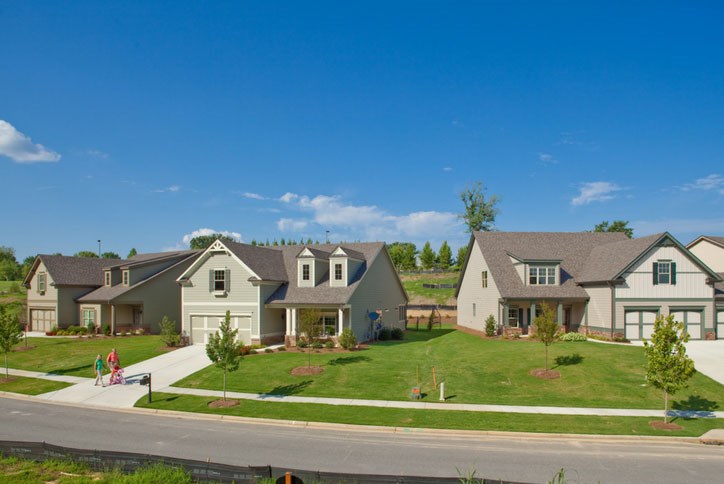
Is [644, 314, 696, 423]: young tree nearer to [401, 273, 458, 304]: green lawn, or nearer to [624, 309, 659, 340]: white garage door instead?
[624, 309, 659, 340]: white garage door

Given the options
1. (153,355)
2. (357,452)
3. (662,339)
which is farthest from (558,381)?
(153,355)

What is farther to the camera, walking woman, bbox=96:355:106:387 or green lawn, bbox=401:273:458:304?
green lawn, bbox=401:273:458:304

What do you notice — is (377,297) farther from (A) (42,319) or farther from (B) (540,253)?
(A) (42,319)

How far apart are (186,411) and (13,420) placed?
21.6 ft

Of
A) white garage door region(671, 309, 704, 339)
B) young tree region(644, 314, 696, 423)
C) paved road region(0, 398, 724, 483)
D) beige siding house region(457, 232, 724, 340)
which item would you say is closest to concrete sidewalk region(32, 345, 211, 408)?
paved road region(0, 398, 724, 483)

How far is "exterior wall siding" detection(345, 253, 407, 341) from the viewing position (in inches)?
1387

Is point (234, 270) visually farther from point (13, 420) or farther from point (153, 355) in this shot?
point (13, 420)

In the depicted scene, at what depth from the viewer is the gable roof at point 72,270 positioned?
45.5 m

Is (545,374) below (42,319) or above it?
above

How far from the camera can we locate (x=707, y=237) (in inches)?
1773

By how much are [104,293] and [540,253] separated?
39627 millimetres

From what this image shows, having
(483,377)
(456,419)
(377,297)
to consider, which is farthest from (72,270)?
(456,419)

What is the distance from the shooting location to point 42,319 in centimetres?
4659

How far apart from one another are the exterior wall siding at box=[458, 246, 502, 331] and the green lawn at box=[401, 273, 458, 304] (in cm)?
2357
